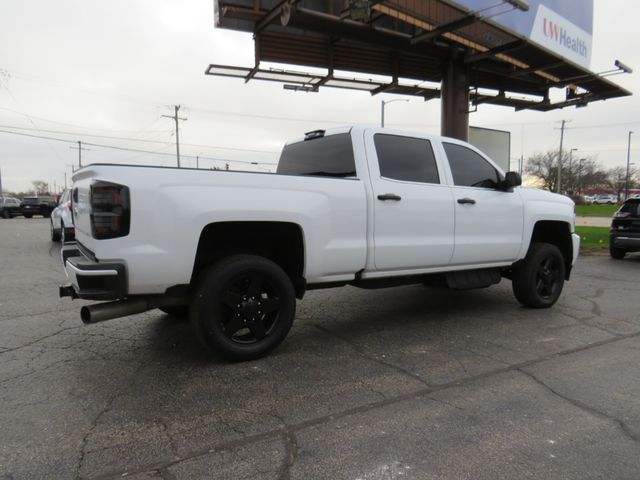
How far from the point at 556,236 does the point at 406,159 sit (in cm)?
300

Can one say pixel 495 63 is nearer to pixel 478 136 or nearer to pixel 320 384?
pixel 478 136

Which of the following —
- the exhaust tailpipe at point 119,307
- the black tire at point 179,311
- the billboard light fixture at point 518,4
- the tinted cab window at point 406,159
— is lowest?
the black tire at point 179,311

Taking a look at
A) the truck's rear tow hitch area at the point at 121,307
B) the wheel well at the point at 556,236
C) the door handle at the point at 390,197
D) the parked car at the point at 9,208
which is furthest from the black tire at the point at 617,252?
the parked car at the point at 9,208

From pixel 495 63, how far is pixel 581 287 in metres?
6.90

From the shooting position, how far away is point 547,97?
1414 centimetres

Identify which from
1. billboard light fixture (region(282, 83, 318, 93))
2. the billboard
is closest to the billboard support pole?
the billboard

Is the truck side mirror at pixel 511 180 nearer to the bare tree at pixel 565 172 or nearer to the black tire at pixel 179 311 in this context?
the black tire at pixel 179 311

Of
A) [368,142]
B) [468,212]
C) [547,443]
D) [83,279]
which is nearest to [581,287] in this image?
[468,212]

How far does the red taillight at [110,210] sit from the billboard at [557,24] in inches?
277

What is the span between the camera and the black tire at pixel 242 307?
3.65 m

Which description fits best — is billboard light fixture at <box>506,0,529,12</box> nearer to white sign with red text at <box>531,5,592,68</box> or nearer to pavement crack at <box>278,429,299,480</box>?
white sign with red text at <box>531,5,592,68</box>

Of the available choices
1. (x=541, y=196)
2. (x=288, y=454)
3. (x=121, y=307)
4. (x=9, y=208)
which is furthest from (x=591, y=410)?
(x=9, y=208)

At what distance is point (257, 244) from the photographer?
4293 millimetres

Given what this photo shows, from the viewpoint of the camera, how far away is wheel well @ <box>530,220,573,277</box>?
6.34 meters
